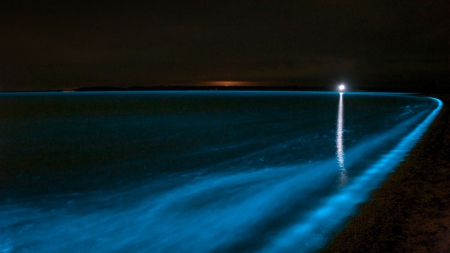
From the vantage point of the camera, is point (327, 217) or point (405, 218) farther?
point (327, 217)

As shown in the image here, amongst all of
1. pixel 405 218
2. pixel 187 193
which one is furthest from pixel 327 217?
pixel 187 193

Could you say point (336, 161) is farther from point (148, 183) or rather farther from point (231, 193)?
point (148, 183)

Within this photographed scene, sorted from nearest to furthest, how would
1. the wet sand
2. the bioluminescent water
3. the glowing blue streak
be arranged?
the wet sand
the glowing blue streak
the bioluminescent water

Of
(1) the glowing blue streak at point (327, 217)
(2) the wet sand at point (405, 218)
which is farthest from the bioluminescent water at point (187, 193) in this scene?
(2) the wet sand at point (405, 218)

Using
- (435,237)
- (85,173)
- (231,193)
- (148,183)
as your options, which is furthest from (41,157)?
(435,237)

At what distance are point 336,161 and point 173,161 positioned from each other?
6.05 metres

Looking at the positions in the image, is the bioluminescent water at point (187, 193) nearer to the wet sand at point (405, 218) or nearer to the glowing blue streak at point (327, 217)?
the glowing blue streak at point (327, 217)

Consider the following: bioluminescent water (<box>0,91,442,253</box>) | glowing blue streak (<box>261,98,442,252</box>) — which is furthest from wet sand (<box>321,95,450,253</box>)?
bioluminescent water (<box>0,91,442,253</box>)

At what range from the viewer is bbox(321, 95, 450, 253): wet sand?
452cm

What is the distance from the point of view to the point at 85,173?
36.8 ft

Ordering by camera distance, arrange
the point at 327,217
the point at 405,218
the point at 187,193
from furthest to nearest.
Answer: the point at 187,193
the point at 327,217
the point at 405,218

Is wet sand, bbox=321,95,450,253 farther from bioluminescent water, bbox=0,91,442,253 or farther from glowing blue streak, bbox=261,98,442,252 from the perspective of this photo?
bioluminescent water, bbox=0,91,442,253

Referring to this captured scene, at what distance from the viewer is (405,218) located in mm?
5383

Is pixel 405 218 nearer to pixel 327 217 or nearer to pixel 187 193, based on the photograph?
pixel 327 217
